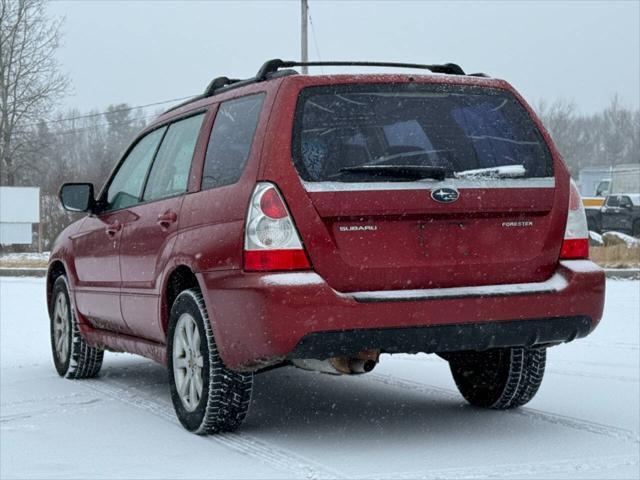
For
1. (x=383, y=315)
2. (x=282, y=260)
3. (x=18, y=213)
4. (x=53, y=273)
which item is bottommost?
(x=18, y=213)

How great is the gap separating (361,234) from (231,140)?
38.7 inches

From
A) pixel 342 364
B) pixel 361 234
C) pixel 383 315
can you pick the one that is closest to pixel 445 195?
pixel 361 234

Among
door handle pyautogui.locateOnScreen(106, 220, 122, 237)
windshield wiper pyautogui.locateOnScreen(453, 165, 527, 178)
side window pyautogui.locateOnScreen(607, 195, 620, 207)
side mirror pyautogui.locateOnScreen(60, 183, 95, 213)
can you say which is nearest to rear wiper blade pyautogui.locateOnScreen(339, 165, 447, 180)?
windshield wiper pyautogui.locateOnScreen(453, 165, 527, 178)

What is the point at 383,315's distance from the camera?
4840 mm

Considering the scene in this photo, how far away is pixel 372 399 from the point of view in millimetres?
6691

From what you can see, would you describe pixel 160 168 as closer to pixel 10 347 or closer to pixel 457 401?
pixel 457 401

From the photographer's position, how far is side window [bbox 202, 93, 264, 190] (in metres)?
5.25

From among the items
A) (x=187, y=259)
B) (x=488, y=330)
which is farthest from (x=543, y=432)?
(x=187, y=259)

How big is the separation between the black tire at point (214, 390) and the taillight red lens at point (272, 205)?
0.74m

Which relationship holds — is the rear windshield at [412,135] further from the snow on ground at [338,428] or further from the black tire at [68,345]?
the black tire at [68,345]

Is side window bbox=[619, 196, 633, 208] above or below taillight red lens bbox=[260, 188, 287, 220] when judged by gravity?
below

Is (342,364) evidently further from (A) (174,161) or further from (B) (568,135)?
(B) (568,135)

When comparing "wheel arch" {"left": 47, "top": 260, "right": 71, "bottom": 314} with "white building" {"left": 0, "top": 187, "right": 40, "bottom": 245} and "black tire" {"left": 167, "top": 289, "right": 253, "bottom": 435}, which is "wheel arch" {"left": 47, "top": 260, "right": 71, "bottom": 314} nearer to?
"black tire" {"left": 167, "top": 289, "right": 253, "bottom": 435}

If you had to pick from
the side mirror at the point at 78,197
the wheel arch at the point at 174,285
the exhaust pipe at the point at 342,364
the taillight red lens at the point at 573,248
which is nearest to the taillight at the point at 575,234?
the taillight red lens at the point at 573,248
